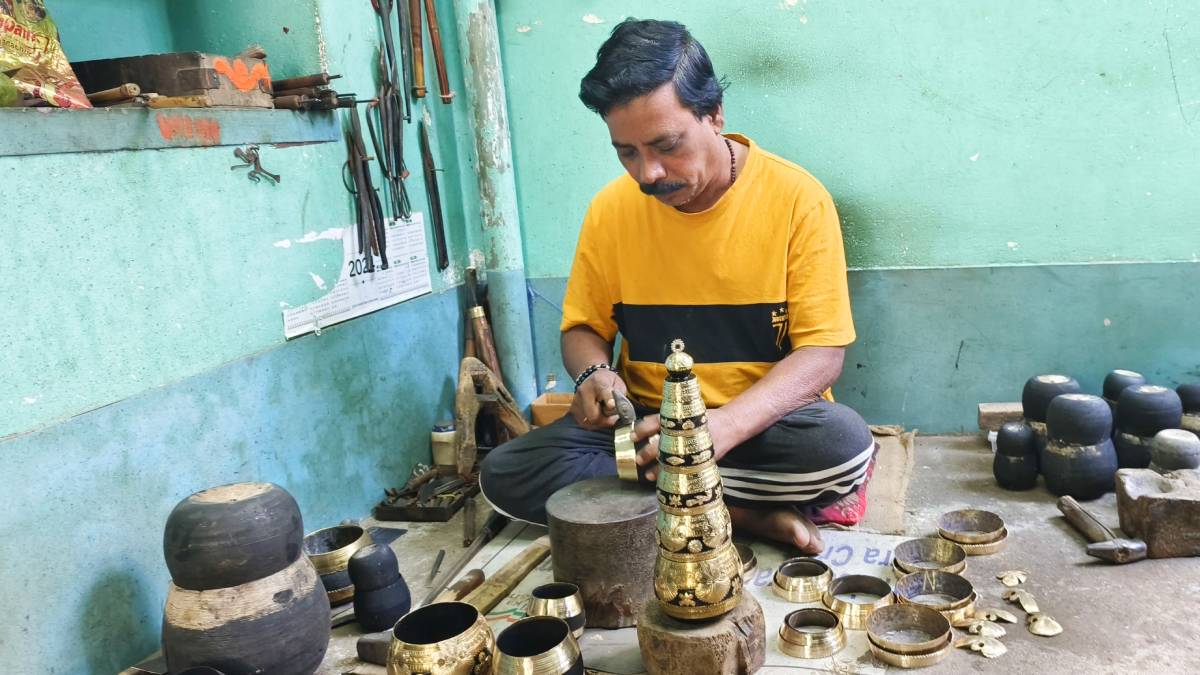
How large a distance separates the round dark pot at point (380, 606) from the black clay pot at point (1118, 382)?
2498mm

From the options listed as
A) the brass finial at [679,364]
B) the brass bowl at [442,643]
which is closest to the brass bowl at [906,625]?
the brass finial at [679,364]

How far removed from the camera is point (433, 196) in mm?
3514

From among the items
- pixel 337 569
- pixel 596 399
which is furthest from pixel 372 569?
pixel 596 399

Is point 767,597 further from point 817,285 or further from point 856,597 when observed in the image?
point 817,285

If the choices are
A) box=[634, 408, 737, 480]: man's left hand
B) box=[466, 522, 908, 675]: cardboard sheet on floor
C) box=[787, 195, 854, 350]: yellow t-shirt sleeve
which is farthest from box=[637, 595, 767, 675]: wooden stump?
box=[787, 195, 854, 350]: yellow t-shirt sleeve

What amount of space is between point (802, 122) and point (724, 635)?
7.43 feet

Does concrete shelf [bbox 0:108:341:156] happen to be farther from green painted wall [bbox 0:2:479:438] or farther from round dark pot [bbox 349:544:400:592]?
round dark pot [bbox 349:544:400:592]

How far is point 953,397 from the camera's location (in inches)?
136

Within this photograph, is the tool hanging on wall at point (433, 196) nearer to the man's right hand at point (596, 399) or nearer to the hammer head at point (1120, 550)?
the man's right hand at point (596, 399)

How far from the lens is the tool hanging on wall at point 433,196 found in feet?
11.4

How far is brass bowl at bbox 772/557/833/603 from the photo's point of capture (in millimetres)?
2254

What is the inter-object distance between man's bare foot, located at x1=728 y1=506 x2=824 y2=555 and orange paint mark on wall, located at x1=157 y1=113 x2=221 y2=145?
192 cm

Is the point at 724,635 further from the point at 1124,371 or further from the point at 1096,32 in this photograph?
the point at 1096,32

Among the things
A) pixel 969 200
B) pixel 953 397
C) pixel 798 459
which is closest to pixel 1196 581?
pixel 798 459
